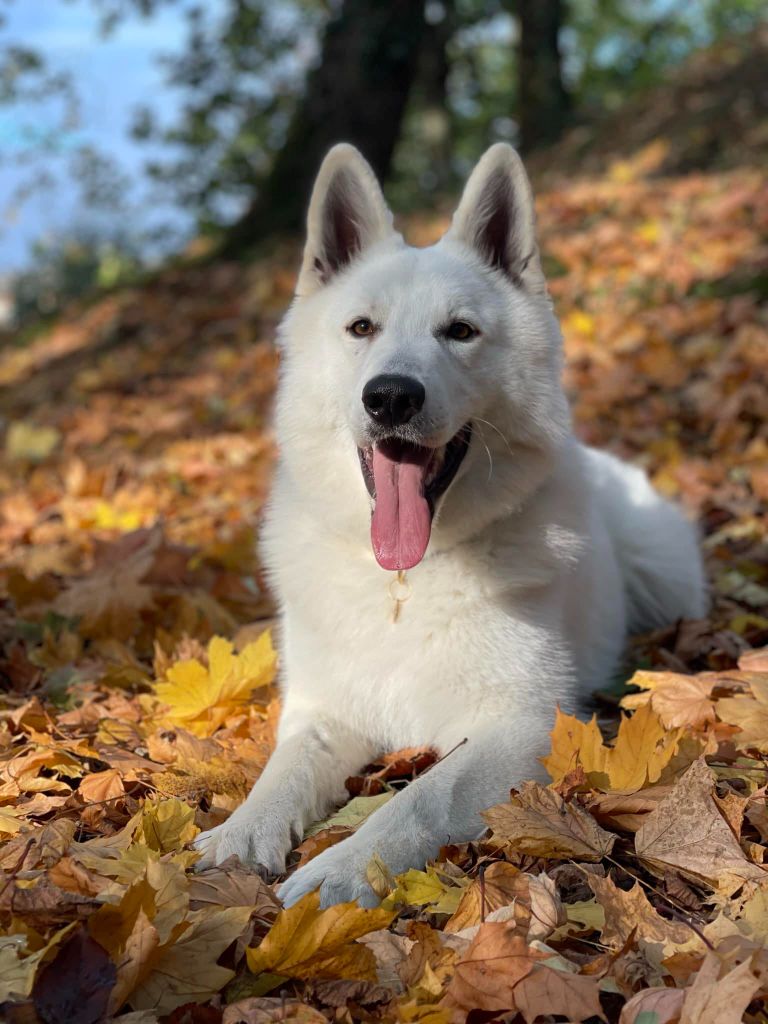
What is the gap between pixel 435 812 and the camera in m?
2.35

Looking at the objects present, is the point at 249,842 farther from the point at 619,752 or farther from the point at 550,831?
the point at 619,752

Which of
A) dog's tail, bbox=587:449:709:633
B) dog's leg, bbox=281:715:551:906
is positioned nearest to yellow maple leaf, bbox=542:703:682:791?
dog's leg, bbox=281:715:551:906

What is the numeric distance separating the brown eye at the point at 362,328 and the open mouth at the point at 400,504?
0.40 meters

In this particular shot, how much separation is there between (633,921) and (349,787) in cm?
105

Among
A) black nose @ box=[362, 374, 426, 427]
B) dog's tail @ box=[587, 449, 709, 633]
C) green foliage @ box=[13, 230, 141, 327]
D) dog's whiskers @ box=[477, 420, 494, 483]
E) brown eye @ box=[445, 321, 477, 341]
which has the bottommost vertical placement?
dog's tail @ box=[587, 449, 709, 633]

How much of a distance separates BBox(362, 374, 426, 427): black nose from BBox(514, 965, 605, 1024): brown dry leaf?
1.37 m

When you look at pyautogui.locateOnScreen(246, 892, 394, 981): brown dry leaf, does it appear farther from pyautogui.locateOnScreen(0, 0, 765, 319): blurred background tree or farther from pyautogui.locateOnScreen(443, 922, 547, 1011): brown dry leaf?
pyautogui.locateOnScreen(0, 0, 765, 319): blurred background tree

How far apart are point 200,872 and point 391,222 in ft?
6.92

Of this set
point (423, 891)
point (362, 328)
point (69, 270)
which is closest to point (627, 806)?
point (423, 891)

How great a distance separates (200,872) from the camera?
7.32 feet

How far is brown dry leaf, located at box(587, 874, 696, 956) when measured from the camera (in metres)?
1.88

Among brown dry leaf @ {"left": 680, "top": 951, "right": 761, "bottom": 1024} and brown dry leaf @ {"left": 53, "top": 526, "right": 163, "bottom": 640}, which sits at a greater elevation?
brown dry leaf @ {"left": 53, "top": 526, "right": 163, "bottom": 640}

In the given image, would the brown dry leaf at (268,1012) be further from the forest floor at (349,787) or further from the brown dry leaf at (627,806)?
the brown dry leaf at (627,806)

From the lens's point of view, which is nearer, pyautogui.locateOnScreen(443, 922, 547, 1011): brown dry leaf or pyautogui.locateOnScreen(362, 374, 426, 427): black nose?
pyautogui.locateOnScreen(443, 922, 547, 1011): brown dry leaf
